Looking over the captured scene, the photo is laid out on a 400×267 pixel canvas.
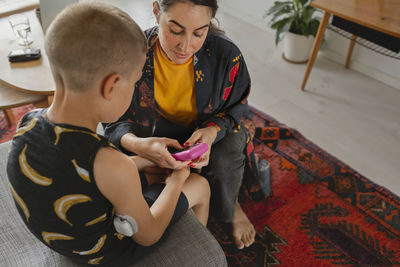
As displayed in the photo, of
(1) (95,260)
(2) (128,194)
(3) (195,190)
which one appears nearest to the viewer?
(2) (128,194)

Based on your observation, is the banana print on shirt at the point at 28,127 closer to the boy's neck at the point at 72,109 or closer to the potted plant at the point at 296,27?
the boy's neck at the point at 72,109

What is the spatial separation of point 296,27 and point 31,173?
7.33ft

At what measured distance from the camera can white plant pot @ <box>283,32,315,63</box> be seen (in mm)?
2561

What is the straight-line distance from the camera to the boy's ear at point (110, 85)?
2.41 feet

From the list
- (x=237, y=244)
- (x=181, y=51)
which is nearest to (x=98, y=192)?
(x=181, y=51)

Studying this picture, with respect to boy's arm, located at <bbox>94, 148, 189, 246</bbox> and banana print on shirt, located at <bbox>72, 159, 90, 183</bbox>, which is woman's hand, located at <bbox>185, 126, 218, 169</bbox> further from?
banana print on shirt, located at <bbox>72, 159, 90, 183</bbox>

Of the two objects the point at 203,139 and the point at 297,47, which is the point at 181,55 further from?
the point at 297,47

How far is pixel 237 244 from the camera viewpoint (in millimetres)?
1486

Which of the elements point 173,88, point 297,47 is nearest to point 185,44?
point 173,88

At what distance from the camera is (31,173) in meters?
0.76

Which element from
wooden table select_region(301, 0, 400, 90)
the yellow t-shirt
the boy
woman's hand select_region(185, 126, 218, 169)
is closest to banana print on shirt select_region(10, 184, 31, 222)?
the boy

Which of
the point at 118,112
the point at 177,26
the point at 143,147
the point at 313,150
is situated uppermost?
the point at 177,26

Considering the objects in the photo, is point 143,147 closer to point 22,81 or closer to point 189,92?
point 189,92

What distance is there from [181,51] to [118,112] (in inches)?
14.6
